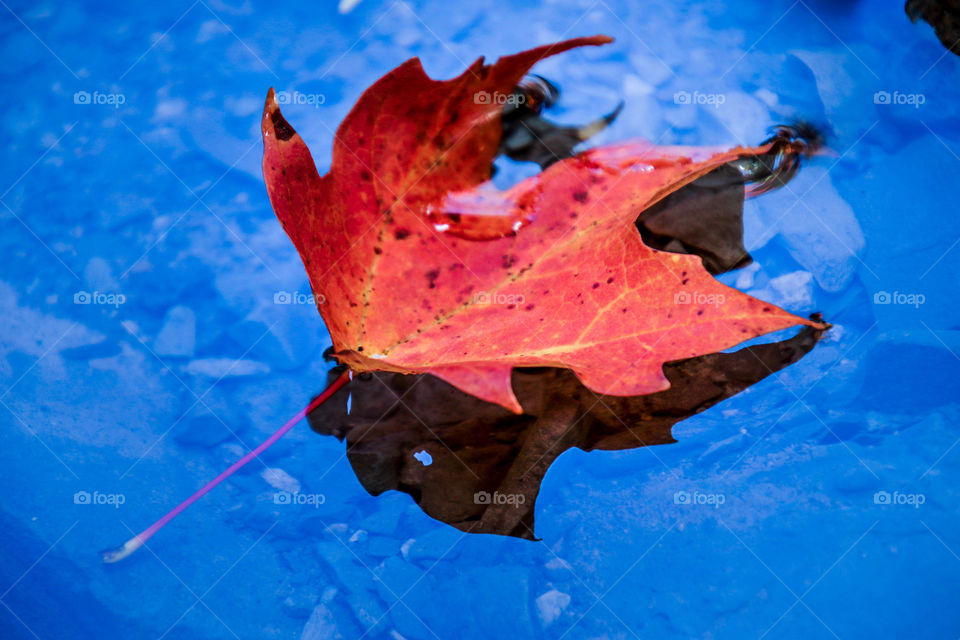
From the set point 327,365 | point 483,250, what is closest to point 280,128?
point 483,250

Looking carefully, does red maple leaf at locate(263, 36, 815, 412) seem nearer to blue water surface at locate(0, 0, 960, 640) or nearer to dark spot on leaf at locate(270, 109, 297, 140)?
dark spot on leaf at locate(270, 109, 297, 140)

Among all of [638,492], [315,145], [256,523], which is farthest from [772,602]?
[315,145]

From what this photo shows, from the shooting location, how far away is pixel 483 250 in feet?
1.71

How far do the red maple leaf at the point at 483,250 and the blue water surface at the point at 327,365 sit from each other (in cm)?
20

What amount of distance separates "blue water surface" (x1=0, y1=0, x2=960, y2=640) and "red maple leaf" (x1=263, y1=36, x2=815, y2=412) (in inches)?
7.8

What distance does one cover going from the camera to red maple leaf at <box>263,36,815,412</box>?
480 millimetres

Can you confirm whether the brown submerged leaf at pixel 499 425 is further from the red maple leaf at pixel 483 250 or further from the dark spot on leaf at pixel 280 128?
the dark spot on leaf at pixel 280 128

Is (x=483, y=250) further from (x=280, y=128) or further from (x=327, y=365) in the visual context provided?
(x=327, y=365)

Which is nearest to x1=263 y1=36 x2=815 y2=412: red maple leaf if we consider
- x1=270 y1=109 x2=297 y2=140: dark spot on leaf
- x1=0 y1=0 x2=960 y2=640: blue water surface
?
x1=270 y1=109 x2=297 y2=140: dark spot on leaf

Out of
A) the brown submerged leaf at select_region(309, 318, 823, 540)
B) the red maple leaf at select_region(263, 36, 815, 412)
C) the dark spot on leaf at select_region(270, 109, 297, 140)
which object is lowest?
the brown submerged leaf at select_region(309, 318, 823, 540)

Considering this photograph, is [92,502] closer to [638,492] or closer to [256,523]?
[256,523]

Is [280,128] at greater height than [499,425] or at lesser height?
greater

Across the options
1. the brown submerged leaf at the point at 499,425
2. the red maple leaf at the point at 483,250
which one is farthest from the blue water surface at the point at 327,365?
the red maple leaf at the point at 483,250

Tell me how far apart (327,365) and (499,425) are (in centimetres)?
23
